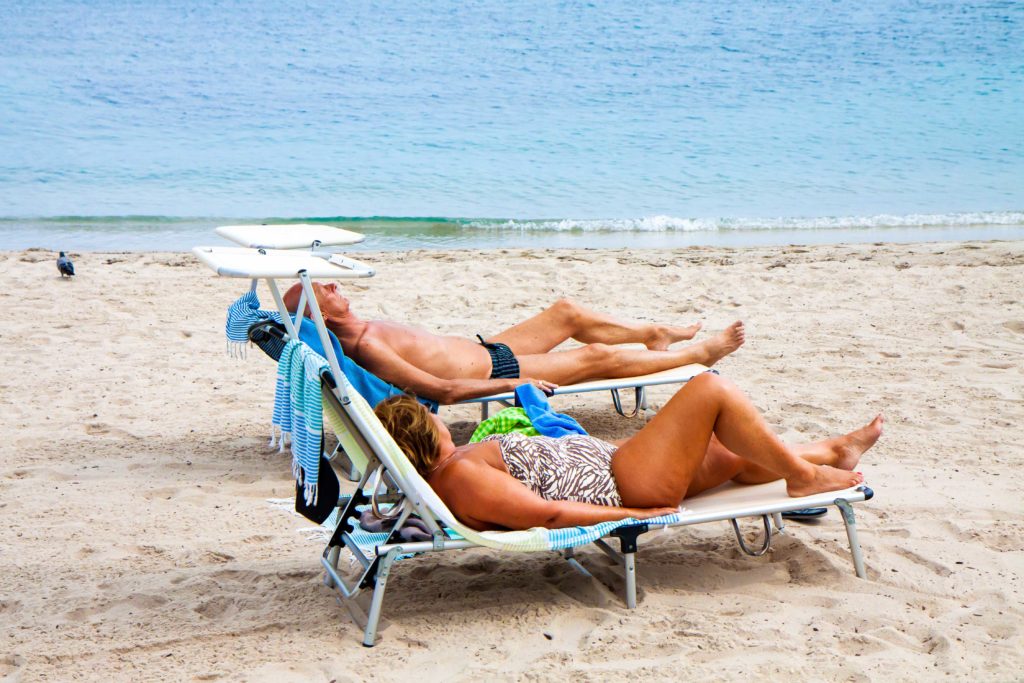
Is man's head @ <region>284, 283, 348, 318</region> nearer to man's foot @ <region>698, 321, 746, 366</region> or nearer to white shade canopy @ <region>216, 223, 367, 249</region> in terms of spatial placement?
white shade canopy @ <region>216, 223, 367, 249</region>

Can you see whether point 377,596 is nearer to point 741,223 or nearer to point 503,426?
point 503,426

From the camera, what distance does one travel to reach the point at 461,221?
12555mm

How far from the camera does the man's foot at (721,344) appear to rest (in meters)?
5.18

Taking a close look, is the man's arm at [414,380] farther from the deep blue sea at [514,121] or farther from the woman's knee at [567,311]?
the deep blue sea at [514,121]

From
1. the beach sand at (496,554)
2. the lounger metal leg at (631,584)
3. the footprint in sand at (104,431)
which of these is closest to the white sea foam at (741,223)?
the beach sand at (496,554)

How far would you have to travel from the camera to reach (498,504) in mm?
3141

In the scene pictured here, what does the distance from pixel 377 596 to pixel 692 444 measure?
113cm

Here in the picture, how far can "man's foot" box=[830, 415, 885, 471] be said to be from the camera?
3.72 meters

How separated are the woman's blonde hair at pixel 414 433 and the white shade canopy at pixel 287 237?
73 cm

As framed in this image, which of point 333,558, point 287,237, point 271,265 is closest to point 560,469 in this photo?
point 333,558

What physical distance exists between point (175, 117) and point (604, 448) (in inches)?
693

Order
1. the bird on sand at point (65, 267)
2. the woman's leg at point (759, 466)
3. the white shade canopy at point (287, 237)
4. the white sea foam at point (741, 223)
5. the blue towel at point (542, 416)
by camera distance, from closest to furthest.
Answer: the woman's leg at point (759, 466) < the white shade canopy at point (287, 237) < the blue towel at point (542, 416) < the bird on sand at point (65, 267) < the white sea foam at point (741, 223)

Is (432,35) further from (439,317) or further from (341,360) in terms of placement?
(341,360)

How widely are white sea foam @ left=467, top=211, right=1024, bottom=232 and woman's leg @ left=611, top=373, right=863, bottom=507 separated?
8868 millimetres
